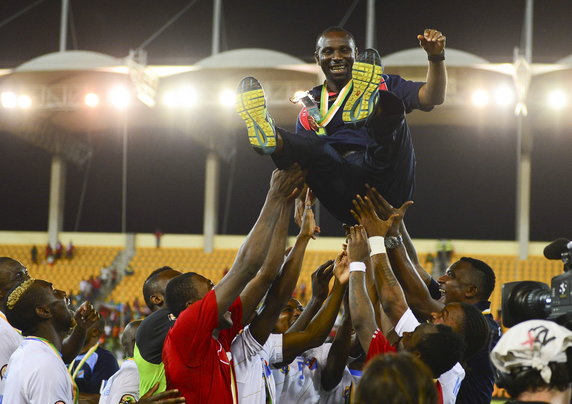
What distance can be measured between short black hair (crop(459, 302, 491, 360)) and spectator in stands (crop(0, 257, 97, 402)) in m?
2.14

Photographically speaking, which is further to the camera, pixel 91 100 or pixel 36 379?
pixel 91 100

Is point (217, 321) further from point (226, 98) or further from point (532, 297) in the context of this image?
point (226, 98)

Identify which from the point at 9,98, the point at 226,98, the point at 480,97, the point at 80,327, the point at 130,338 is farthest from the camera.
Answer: the point at 9,98

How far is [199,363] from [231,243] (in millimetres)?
20603

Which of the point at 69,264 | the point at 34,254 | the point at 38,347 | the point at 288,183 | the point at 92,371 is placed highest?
the point at 288,183

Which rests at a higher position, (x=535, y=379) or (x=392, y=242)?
(x=392, y=242)

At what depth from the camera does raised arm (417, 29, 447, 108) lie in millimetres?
3677

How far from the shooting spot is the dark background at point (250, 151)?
2303cm

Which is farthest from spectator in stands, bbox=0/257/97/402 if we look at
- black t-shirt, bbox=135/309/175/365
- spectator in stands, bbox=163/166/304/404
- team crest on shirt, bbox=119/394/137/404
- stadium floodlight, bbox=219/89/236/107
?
stadium floodlight, bbox=219/89/236/107

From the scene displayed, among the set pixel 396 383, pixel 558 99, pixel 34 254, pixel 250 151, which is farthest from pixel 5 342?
pixel 250 151

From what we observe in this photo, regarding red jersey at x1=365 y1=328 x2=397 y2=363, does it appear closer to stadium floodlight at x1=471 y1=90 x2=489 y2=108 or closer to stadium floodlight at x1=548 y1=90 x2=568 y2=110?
stadium floodlight at x1=471 y1=90 x2=489 y2=108

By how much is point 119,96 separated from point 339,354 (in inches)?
771

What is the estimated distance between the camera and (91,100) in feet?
74.8

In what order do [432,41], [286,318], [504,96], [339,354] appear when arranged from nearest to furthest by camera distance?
[432,41] → [339,354] → [286,318] → [504,96]
